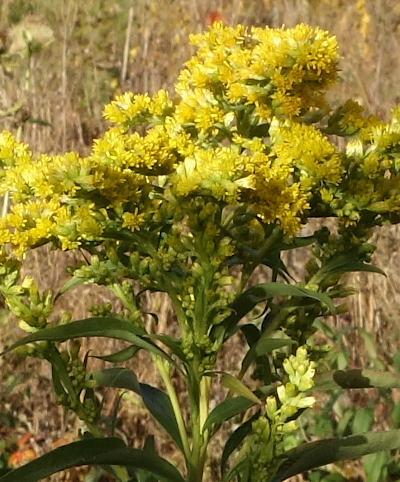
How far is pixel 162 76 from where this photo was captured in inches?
128

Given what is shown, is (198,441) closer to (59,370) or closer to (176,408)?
(176,408)

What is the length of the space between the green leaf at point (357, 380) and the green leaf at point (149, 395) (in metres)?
0.24

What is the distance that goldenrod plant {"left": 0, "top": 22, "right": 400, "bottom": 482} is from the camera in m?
1.05

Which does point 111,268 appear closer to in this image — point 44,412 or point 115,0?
point 44,412

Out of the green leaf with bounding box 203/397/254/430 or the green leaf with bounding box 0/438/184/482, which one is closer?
the green leaf with bounding box 0/438/184/482

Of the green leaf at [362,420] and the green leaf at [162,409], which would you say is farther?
the green leaf at [362,420]

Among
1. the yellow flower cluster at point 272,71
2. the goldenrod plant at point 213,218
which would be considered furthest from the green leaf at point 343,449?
the yellow flower cluster at point 272,71

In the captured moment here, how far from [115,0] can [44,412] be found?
9.33 feet

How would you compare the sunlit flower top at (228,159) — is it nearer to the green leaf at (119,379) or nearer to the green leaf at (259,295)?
the green leaf at (259,295)

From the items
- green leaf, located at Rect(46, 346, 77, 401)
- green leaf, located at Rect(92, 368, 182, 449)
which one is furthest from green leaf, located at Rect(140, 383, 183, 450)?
green leaf, located at Rect(46, 346, 77, 401)

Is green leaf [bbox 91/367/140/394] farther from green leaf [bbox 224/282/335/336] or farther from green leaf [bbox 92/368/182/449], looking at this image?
green leaf [bbox 224/282/335/336]

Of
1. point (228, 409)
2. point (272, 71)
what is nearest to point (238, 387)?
point (228, 409)

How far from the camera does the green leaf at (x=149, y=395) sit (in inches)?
48.1

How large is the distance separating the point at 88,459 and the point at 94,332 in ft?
0.58
